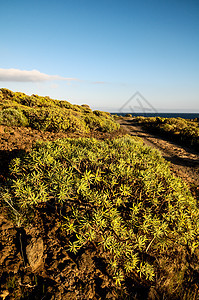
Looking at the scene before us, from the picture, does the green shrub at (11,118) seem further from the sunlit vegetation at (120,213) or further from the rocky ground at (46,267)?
the rocky ground at (46,267)

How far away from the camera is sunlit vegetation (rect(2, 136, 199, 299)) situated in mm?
2553

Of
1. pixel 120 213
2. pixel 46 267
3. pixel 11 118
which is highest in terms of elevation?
pixel 11 118

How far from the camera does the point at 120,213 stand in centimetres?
253

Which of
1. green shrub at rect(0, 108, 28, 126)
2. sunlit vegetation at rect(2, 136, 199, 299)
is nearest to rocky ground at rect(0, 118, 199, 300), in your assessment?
sunlit vegetation at rect(2, 136, 199, 299)

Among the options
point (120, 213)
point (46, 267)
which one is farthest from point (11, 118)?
point (120, 213)

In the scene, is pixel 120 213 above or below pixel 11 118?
below

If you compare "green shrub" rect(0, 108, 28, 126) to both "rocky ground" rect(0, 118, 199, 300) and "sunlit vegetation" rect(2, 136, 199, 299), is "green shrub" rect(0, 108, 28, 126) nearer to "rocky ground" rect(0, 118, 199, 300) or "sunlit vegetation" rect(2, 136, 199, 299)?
"sunlit vegetation" rect(2, 136, 199, 299)

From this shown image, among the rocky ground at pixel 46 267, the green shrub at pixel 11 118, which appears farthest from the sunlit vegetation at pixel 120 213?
the green shrub at pixel 11 118

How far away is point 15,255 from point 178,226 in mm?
3150

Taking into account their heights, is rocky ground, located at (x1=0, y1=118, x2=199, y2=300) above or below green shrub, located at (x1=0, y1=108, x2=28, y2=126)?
below

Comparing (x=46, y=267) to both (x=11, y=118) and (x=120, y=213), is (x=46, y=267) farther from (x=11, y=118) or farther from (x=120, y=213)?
(x=11, y=118)

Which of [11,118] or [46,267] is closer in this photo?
[46,267]

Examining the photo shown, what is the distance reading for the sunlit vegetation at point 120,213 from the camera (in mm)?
2553

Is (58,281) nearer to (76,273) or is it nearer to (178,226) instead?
(76,273)
